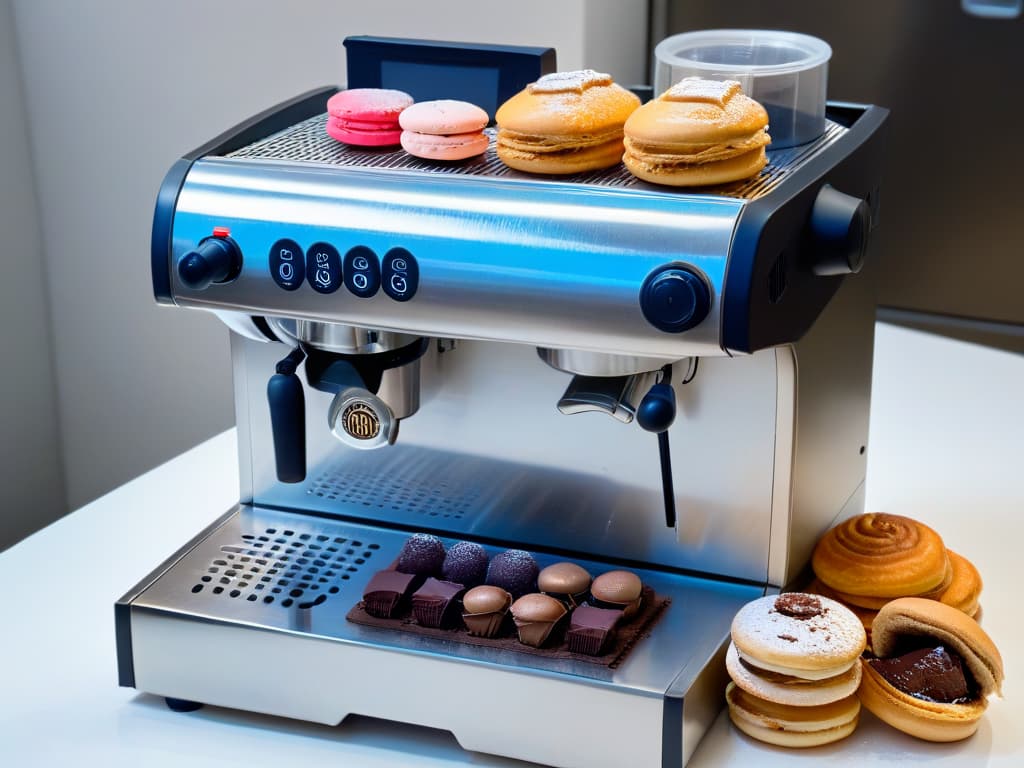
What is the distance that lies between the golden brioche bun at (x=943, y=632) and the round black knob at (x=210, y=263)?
1.75ft

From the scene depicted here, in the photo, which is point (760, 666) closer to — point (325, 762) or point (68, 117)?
point (325, 762)

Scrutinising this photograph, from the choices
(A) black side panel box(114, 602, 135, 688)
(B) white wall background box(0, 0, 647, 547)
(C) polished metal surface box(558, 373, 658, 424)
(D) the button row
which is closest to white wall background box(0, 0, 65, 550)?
(B) white wall background box(0, 0, 647, 547)

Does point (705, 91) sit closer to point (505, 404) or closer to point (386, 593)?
point (505, 404)

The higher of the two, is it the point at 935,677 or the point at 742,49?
the point at 742,49

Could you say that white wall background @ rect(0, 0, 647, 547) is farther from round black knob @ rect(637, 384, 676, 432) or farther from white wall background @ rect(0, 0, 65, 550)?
round black knob @ rect(637, 384, 676, 432)

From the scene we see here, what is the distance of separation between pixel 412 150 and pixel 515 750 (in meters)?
0.43

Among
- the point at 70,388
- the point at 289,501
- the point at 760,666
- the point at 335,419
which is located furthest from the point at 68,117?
the point at 760,666

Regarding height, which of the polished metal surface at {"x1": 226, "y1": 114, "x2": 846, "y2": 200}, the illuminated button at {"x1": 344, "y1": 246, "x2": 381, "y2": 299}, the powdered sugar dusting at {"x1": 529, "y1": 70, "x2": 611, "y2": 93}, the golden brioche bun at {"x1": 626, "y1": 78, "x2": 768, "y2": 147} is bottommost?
the illuminated button at {"x1": 344, "y1": 246, "x2": 381, "y2": 299}

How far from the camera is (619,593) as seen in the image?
1003 mm

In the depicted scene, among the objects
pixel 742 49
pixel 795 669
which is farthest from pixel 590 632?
pixel 742 49

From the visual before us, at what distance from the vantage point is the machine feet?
3.45ft

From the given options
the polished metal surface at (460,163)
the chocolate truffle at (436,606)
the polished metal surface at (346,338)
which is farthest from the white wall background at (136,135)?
the chocolate truffle at (436,606)

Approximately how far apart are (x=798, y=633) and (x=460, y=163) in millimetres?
411

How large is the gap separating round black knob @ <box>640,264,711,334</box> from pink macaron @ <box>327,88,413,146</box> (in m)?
0.27
